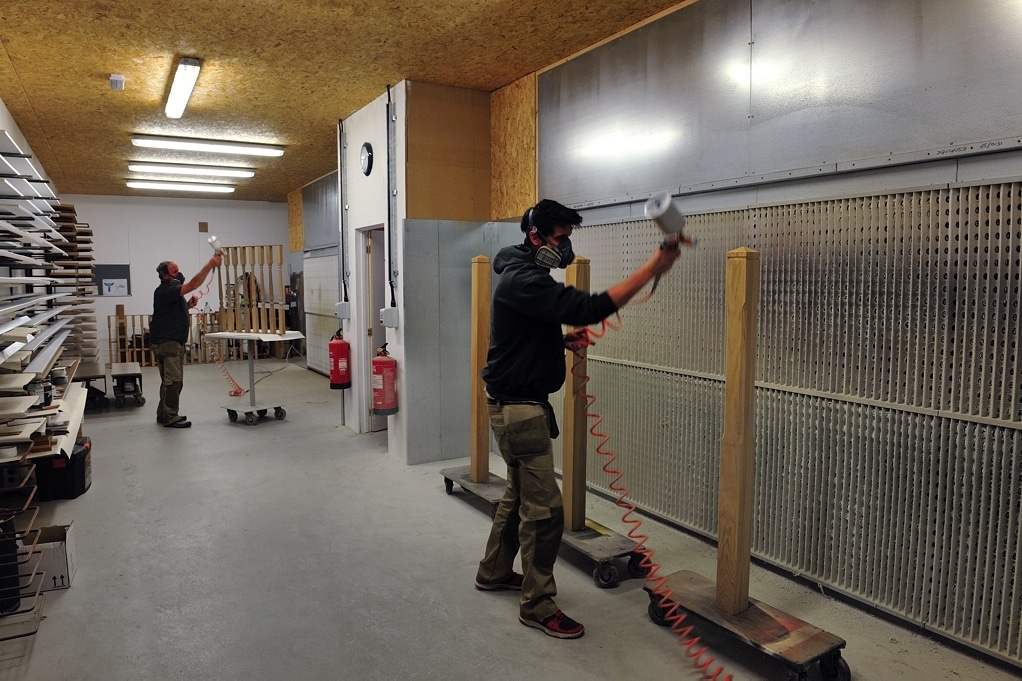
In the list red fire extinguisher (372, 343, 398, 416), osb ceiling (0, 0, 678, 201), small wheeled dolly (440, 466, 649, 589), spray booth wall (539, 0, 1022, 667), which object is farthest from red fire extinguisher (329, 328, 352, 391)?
small wheeled dolly (440, 466, 649, 589)

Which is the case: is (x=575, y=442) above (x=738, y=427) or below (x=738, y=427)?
below

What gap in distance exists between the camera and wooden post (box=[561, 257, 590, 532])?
11.6 ft

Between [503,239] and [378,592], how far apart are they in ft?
11.0

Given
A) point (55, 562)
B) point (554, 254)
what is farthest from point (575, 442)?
point (55, 562)

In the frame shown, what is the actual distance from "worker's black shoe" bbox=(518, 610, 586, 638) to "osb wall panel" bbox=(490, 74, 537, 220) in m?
3.23

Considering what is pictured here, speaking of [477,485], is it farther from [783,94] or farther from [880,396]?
[783,94]

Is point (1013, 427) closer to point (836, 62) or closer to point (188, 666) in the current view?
point (836, 62)

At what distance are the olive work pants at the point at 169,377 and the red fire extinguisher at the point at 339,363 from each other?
72.0 inches

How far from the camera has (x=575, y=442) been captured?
357 centimetres

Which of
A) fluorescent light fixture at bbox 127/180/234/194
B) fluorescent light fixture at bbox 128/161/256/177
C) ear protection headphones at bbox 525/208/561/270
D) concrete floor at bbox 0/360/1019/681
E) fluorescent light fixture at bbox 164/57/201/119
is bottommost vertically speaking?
concrete floor at bbox 0/360/1019/681

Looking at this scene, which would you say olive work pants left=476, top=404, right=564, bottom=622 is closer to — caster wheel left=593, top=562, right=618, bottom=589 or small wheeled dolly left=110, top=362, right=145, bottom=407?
caster wheel left=593, top=562, right=618, bottom=589

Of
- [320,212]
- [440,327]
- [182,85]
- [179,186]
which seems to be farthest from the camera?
[179,186]

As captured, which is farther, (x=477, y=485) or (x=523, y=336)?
(x=477, y=485)

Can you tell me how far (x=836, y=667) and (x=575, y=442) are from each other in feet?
5.16
